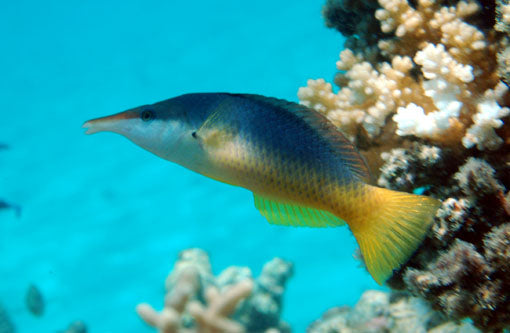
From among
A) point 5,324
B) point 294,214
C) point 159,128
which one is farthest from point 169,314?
point 5,324

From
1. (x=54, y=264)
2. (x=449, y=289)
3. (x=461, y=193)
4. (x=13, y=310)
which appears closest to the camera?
(x=449, y=289)

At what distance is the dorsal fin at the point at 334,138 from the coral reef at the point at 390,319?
157 centimetres

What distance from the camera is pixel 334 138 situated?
1824 millimetres

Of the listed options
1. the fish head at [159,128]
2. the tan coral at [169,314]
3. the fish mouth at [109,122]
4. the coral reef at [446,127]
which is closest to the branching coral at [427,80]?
the coral reef at [446,127]

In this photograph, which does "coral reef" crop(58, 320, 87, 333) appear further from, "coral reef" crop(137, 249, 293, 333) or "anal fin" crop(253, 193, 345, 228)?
"anal fin" crop(253, 193, 345, 228)

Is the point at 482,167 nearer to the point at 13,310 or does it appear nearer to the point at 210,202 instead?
the point at 210,202

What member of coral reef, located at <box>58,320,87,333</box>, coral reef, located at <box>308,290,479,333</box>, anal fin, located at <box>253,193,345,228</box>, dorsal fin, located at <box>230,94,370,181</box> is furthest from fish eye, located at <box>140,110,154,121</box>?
coral reef, located at <box>58,320,87,333</box>

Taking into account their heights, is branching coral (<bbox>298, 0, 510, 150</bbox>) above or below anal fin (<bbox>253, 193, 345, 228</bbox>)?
above

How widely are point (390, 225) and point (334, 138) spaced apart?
0.52 meters

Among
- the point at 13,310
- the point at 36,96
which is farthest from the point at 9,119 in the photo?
the point at 13,310

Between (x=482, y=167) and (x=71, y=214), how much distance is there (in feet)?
95.4

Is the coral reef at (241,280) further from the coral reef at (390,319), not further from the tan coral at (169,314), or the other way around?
the tan coral at (169,314)

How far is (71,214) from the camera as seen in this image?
26.5m

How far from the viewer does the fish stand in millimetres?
1754
